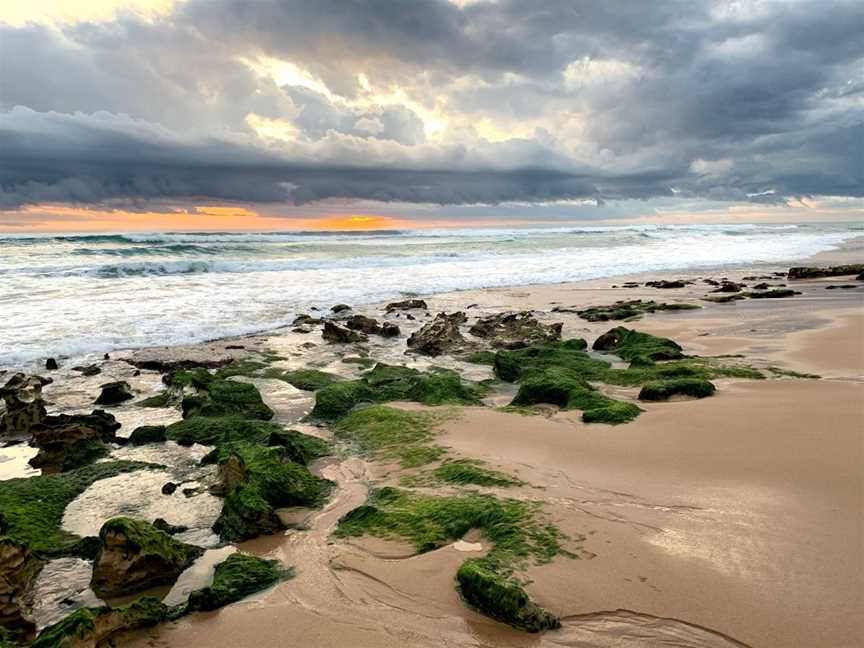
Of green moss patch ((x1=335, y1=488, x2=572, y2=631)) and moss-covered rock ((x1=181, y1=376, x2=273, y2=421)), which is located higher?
green moss patch ((x1=335, y1=488, x2=572, y2=631))

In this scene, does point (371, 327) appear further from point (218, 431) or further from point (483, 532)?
point (483, 532)

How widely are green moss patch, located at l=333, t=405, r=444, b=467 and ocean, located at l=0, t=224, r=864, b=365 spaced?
22.2ft

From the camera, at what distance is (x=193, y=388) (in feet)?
27.5

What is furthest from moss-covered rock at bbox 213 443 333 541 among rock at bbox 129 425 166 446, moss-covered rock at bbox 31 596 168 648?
rock at bbox 129 425 166 446

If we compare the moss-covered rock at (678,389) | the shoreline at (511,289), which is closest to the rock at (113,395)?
the shoreline at (511,289)

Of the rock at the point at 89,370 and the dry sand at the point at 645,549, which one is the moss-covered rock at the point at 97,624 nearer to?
the dry sand at the point at 645,549

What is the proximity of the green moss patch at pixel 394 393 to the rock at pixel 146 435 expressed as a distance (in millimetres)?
1832

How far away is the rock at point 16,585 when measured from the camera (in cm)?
339

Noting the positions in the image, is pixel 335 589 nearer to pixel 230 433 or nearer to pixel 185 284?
pixel 230 433

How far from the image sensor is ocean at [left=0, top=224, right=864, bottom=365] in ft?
42.8

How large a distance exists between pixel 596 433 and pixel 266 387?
5164 millimetres

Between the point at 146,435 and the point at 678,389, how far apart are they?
622 centimetres

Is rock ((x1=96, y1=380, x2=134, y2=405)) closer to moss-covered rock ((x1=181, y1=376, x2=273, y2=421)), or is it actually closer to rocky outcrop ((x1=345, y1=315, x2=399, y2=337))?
moss-covered rock ((x1=181, y1=376, x2=273, y2=421))

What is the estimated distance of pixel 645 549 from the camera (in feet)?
12.3
